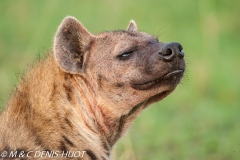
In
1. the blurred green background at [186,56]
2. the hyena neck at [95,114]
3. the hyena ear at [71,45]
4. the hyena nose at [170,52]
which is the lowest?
the blurred green background at [186,56]

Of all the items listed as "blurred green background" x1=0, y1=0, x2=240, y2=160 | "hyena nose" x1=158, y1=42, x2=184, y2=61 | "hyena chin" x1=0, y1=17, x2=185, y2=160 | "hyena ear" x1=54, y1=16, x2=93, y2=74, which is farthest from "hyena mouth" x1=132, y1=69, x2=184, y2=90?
"blurred green background" x1=0, y1=0, x2=240, y2=160

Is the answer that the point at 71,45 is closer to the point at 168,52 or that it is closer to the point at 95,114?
the point at 95,114

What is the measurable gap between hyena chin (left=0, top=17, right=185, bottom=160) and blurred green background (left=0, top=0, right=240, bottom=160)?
912 mm

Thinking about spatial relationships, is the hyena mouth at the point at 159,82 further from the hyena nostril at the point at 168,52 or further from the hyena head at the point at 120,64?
the hyena nostril at the point at 168,52

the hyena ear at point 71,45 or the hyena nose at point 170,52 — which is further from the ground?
the hyena ear at point 71,45

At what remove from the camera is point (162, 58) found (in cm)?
564

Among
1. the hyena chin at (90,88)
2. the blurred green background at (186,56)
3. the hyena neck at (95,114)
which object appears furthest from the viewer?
the blurred green background at (186,56)

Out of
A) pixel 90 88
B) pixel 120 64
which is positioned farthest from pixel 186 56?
pixel 90 88

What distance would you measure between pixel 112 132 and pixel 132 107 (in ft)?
0.81

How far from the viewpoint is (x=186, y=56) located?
10.3 meters

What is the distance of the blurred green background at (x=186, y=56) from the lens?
793 cm

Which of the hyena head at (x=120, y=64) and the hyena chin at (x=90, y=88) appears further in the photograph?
the hyena head at (x=120, y=64)

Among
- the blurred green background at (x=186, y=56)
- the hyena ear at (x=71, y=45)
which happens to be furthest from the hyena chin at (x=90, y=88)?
the blurred green background at (x=186, y=56)

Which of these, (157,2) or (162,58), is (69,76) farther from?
(157,2)
